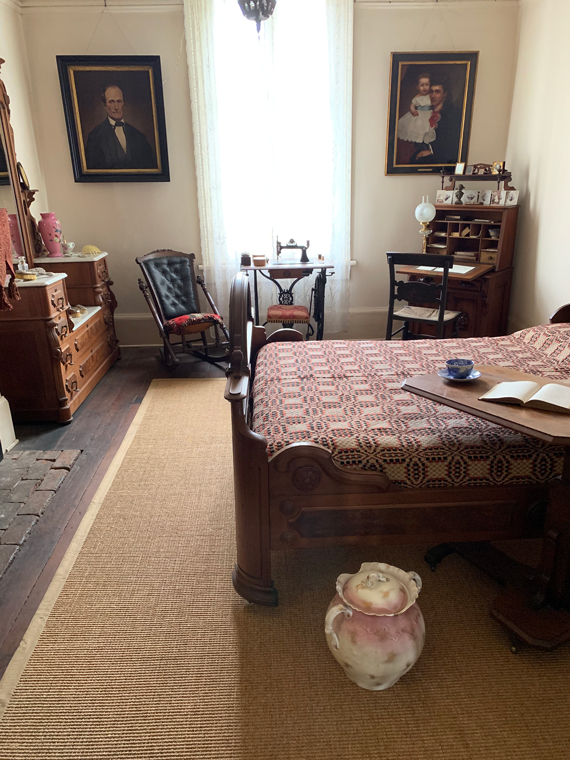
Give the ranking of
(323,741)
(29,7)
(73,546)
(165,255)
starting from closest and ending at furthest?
1. (323,741)
2. (73,546)
3. (29,7)
4. (165,255)

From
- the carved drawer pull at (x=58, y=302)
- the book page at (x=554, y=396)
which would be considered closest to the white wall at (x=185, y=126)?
the carved drawer pull at (x=58, y=302)

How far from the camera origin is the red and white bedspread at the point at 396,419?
197 cm

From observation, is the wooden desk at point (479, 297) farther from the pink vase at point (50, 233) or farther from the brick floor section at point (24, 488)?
the brick floor section at point (24, 488)

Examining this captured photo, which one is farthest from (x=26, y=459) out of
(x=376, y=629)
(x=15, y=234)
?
(x=376, y=629)

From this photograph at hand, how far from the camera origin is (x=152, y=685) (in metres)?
1.77

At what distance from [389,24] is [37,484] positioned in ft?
15.3

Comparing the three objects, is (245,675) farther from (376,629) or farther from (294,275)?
(294,275)

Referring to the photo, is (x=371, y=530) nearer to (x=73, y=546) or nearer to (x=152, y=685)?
(x=152, y=685)

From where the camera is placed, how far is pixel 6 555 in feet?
7.86

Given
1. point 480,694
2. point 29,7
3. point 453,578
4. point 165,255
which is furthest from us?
point 165,255

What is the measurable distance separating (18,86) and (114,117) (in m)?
0.77

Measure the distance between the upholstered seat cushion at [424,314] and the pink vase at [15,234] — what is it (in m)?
3.02

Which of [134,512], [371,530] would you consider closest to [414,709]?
Result: [371,530]

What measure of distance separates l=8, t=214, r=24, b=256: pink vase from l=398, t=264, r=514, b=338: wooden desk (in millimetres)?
3007
